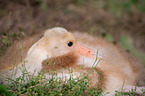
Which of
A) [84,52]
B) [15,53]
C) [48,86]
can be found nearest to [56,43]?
[84,52]

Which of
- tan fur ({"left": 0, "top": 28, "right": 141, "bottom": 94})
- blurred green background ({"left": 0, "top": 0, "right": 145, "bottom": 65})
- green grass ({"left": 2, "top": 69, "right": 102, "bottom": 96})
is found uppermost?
blurred green background ({"left": 0, "top": 0, "right": 145, "bottom": 65})

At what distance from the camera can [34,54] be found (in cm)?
253

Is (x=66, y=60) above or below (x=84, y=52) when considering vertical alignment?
below

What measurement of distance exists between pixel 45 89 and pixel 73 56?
2.02 ft

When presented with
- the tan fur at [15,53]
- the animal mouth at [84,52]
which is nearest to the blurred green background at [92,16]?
the tan fur at [15,53]

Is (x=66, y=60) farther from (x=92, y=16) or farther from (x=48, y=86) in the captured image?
(x=92, y=16)

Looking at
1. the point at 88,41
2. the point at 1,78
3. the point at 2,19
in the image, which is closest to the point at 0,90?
the point at 1,78

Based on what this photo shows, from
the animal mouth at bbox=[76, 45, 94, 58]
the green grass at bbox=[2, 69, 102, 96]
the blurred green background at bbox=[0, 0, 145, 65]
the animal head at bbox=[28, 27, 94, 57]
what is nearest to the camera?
the green grass at bbox=[2, 69, 102, 96]

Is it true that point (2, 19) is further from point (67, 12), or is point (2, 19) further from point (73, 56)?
point (73, 56)

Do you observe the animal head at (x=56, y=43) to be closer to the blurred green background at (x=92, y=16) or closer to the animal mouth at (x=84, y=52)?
the animal mouth at (x=84, y=52)

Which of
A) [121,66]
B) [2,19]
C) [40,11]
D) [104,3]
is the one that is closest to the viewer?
[121,66]

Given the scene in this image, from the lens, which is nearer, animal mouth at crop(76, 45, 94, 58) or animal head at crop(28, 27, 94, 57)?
animal head at crop(28, 27, 94, 57)

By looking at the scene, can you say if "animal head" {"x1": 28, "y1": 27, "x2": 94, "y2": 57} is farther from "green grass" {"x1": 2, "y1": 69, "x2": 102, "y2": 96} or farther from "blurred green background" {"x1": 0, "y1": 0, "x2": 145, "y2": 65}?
"blurred green background" {"x1": 0, "y1": 0, "x2": 145, "y2": 65}

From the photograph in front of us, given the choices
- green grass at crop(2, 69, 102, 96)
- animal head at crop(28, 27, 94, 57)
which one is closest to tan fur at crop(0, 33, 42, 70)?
animal head at crop(28, 27, 94, 57)
